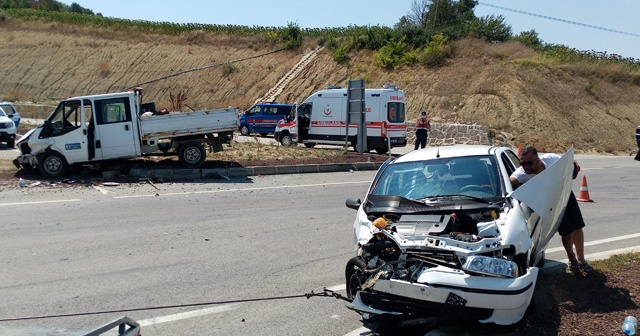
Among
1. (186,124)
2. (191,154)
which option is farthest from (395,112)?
(186,124)

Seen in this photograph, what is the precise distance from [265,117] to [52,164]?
20405mm

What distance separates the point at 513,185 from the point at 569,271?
4.89ft

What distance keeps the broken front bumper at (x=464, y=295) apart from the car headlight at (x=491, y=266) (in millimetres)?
50

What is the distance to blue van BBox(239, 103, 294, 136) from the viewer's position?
36125 mm

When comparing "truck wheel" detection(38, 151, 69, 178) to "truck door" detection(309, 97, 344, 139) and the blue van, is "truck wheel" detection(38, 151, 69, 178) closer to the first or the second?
"truck door" detection(309, 97, 344, 139)

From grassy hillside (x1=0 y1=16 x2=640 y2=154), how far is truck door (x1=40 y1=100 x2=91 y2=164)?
2367 centimetres

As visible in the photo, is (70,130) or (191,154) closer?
(70,130)

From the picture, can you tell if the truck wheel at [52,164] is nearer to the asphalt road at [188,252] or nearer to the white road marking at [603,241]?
the asphalt road at [188,252]

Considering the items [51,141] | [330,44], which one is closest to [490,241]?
[51,141]

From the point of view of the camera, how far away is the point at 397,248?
5641 millimetres

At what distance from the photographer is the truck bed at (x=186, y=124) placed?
17047 millimetres

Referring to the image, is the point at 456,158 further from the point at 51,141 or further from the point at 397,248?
the point at 51,141

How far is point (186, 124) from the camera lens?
17.4m

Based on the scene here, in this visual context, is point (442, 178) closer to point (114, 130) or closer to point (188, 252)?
point (188, 252)
